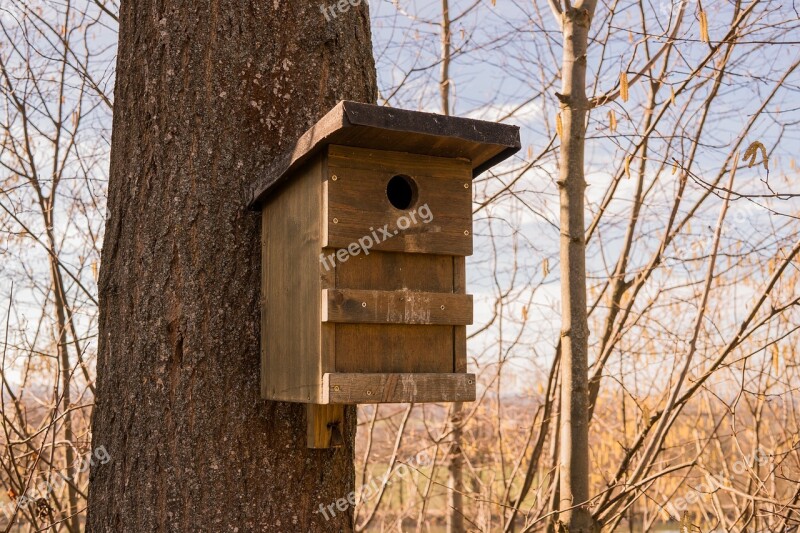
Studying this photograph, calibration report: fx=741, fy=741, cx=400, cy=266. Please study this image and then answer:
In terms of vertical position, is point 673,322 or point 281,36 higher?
point 281,36

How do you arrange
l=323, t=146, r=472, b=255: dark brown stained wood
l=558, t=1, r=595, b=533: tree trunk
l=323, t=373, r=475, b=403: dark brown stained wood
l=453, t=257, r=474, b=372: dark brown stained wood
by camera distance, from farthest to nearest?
l=558, t=1, r=595, b=533: tree trunk, l=453, t=257, r=474, b=372: dark brown stained wood, l=323, t=146, r=472, b=255: dark brown stained wood, l=323, t=373, r=475, b=403: dark brown stained wood

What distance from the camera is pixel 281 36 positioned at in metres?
2.18

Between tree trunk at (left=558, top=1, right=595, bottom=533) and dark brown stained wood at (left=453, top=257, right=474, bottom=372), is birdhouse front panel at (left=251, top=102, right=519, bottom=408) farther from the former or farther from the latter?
tree trunk at (left=558, top=1, right=595, bottom=533)

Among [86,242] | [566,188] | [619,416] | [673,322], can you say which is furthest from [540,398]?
[86,242]

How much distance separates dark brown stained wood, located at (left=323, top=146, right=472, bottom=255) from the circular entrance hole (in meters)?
0.04

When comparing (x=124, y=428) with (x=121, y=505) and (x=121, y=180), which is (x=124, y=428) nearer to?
(x=121, y=505)

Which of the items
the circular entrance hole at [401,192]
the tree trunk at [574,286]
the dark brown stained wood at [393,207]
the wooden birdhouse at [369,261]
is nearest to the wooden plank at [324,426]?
the wooden birdhouse at [369,261]

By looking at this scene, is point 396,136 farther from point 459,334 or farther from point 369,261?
point 459,334

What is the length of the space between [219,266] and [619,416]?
4.76m

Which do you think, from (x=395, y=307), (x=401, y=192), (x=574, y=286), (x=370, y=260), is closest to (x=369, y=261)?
(x=370, y=260)

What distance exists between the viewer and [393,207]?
1.88 m

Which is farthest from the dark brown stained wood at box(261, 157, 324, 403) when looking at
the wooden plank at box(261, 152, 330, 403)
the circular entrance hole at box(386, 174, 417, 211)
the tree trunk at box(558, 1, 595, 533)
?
the tree trunk at box(558, 1, 595, 533)

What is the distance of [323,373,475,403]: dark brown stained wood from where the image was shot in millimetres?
1694

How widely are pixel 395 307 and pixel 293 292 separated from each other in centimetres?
27
